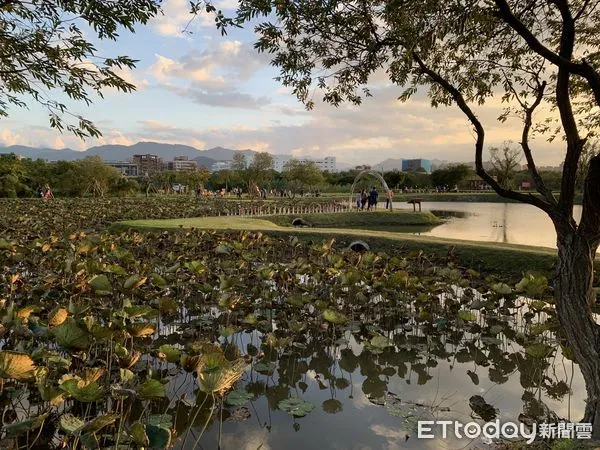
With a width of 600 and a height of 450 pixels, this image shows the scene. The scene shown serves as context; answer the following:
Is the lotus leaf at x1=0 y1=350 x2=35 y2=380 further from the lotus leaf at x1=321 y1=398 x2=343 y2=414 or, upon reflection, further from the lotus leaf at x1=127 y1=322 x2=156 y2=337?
the lotus leaf at x1=321 y1=398 x2=343 y2=414

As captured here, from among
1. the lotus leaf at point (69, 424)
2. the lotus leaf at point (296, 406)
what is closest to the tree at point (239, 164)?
the lotus leaf at point (296, 406)

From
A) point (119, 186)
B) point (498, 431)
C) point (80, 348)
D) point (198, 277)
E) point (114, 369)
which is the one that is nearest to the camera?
point (80, 348)

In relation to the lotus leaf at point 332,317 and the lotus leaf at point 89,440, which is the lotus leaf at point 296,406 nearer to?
the lotus leaf at point 332,317

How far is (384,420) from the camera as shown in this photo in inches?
156

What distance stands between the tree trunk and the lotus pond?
0.53m

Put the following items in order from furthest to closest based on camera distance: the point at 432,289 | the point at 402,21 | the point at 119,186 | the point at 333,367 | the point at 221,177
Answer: the point at 221,177 < the point at 119,186 < the point at 432,289 < the point at 333,367 < the point at 402,21

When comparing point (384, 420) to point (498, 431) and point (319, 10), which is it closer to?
point (498, 431)

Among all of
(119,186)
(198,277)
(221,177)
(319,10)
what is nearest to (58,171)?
(119,186)

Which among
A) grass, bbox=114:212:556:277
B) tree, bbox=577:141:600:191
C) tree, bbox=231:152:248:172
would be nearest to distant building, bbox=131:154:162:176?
tree, bbox=231:152:248:172

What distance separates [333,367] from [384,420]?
1174 millimetres

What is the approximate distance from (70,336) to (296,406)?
196cm

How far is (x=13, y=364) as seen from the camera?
270 centimetres

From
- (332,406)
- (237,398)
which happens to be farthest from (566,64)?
(237,398)

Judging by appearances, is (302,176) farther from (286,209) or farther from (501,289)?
(501,289)
